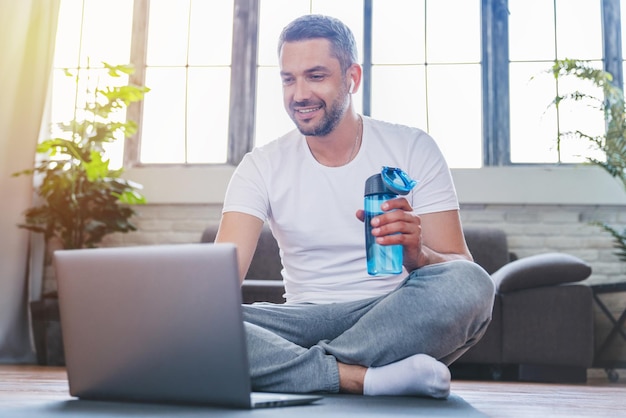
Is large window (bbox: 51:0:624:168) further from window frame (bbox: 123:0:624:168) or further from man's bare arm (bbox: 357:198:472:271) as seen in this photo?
man's bare arm (bbox: 357:198:472:271)

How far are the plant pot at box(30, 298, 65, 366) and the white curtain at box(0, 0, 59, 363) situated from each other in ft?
0.83

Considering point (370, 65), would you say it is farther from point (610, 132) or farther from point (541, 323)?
point (541, 323)

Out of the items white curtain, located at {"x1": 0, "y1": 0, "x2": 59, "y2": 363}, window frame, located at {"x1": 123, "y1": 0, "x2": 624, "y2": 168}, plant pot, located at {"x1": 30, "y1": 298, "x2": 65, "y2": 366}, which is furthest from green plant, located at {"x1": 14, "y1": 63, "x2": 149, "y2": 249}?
window frame, located at {"x1": 123, "y1": 0, "x2": 624, "y2": 168}

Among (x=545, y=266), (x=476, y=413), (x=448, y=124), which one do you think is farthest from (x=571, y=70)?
(x=476, y=413)

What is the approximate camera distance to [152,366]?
1226mm

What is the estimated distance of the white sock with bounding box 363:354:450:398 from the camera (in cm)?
146

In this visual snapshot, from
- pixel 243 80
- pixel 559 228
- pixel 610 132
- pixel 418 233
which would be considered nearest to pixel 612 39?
pixel 610 132

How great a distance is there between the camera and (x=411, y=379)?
1463mm

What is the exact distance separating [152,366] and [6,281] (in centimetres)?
279

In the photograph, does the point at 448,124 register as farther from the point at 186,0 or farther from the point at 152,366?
the point at 152,366

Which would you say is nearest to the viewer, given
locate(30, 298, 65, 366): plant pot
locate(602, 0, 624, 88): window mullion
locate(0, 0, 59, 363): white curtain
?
locate(30, 298, 65, 366): plant pot

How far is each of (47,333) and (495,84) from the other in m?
2.58

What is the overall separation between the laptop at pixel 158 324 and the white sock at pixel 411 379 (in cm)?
22

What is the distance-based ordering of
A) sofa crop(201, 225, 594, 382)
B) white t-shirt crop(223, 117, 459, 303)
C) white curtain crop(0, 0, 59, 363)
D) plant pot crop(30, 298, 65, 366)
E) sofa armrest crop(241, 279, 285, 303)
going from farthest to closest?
white curtain crop(0, 0, 59, 363)
plant pot crop(30, 298, 65, 366)
sofa armrest crop(241, 279, 285, 303)
sofa crop(201, 225, 594, 382)
white t-shirt crop(223, 117, 459, 303)
